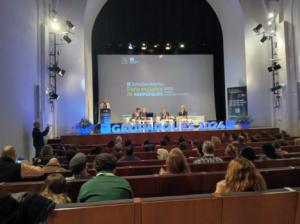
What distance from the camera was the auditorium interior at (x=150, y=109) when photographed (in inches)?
66.1

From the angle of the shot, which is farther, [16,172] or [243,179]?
[16,172]

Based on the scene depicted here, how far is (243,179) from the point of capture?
2.08m

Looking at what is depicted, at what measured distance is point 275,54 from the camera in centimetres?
1144

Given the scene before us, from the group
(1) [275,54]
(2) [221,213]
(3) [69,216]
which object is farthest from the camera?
(1) [275,54]

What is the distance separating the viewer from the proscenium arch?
12078 mm

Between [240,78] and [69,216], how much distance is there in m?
11.8

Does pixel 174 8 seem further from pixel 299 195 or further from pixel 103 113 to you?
pixel 299 195

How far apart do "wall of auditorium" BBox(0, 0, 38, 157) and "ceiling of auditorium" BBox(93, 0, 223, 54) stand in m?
5.43

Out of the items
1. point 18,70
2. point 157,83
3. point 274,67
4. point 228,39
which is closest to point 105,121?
point 157,83

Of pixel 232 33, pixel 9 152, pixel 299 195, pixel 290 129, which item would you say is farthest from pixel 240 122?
pixel 299 195

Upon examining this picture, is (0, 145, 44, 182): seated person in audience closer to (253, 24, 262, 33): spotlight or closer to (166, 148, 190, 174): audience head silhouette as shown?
(166, 148, 190, 174): audience head silhouette

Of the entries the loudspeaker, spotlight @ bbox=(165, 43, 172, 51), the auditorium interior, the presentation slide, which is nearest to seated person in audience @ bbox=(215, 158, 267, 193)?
the auditorium interior

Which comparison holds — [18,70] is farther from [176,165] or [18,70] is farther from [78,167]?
[176,165]

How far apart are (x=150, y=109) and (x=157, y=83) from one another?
1225 millimetres
